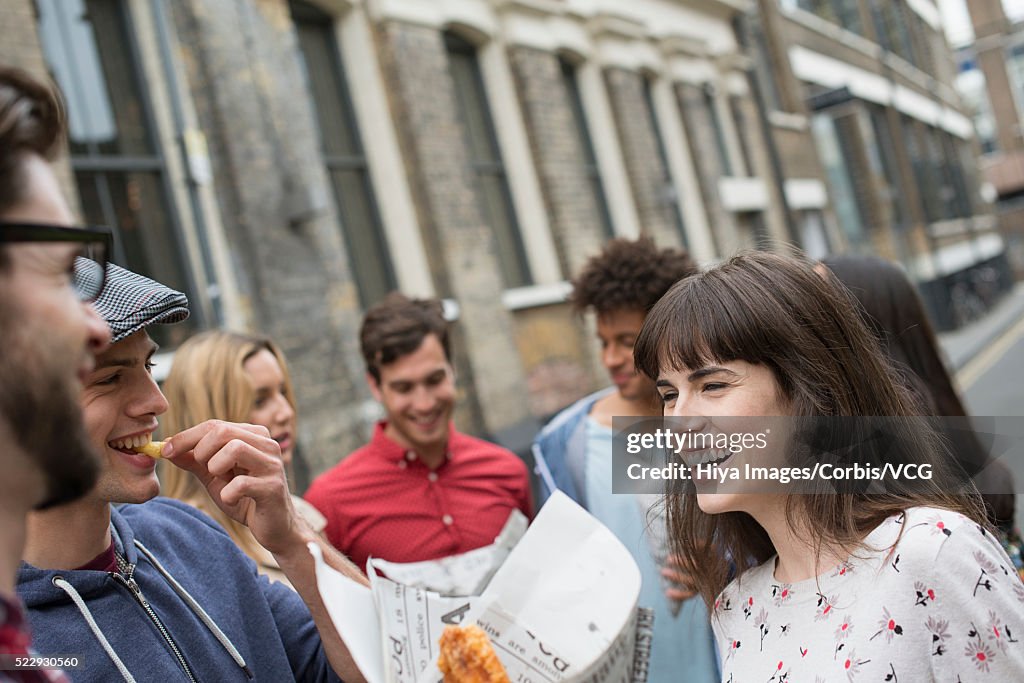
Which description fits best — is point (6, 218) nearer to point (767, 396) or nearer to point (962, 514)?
point (767, 396)

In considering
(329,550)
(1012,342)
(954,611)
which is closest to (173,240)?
(329,550)

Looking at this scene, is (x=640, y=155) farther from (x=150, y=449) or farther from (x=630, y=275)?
(x=150, y=449)

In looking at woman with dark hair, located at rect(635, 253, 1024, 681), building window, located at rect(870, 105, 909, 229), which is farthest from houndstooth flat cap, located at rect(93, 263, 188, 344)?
building window, located at rect(870, 105, 909, 229)

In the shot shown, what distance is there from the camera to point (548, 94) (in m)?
10.5

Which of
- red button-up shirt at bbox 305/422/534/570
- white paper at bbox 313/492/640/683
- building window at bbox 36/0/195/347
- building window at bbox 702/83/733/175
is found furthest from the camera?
building window at bbox 702/83/733/175

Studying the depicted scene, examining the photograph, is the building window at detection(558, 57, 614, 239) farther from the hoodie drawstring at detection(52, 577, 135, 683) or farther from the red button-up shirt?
the hoodie drawstring at detection(52, 577, 135, 683)

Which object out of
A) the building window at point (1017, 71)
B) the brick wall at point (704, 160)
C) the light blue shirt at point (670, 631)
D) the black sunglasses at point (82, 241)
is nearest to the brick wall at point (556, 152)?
the brick wall at point (704, 160)

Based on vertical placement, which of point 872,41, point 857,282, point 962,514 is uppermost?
point 872,41

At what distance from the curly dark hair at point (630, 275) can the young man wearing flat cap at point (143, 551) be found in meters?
1.75

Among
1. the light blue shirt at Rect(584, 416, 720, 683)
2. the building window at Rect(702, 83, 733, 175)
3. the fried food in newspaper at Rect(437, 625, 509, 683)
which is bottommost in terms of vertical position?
the light blue shirt at Rect(584, 416, 720, 683)

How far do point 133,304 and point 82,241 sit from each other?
0.49 m

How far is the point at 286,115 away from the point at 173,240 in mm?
1407

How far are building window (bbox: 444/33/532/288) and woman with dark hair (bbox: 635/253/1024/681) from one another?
7.95 meters

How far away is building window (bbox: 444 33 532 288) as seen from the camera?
988 centimetres
